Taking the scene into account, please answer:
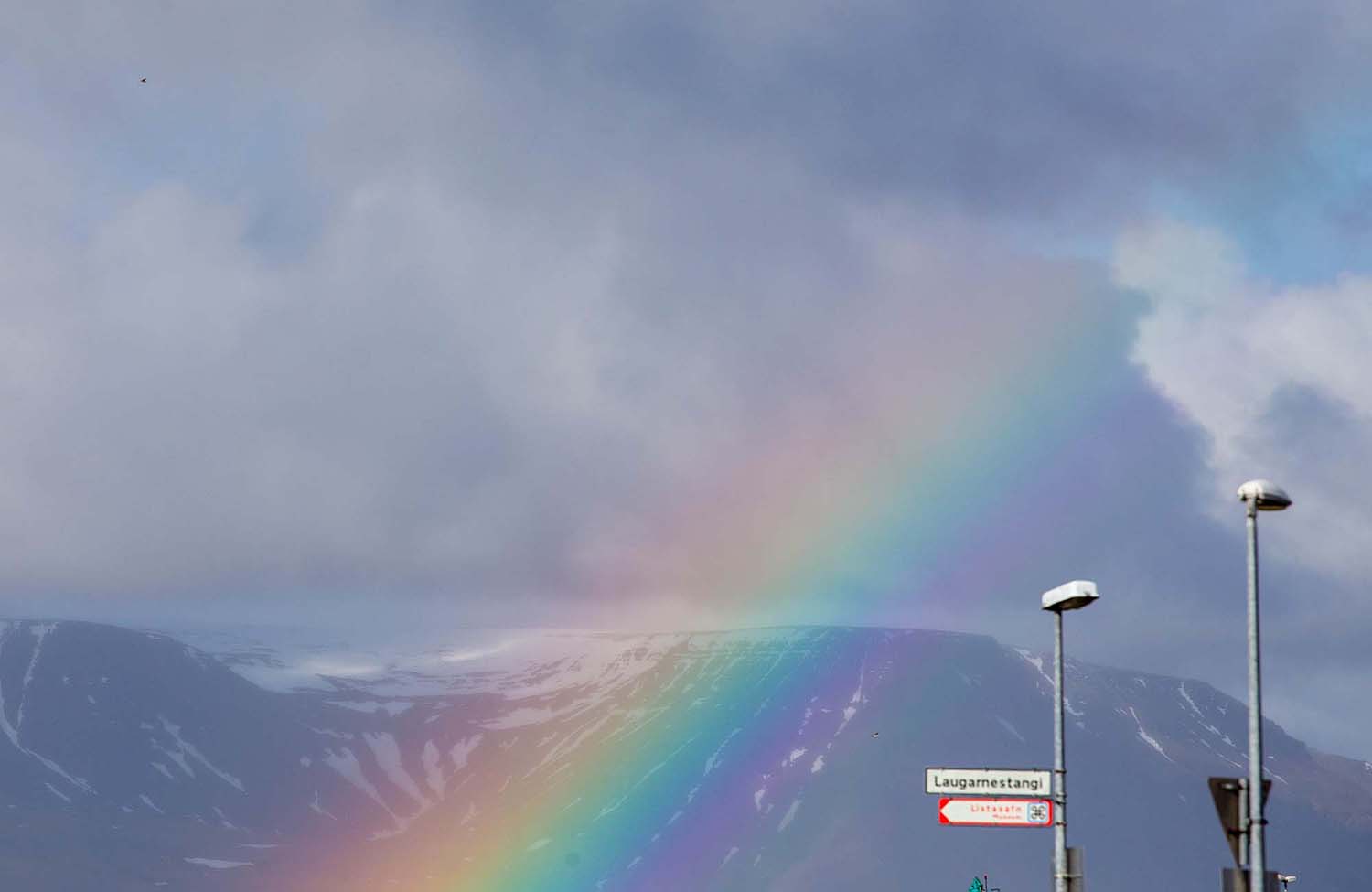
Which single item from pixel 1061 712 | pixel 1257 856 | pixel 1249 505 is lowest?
pixel 1257 856

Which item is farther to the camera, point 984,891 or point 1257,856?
point 984,891

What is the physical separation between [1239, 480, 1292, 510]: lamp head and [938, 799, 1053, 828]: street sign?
11.2m

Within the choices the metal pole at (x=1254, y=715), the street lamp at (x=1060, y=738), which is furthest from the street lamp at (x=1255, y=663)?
the street lamp at (x=1060, y=738)

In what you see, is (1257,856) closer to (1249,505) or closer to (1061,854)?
(1249,505)

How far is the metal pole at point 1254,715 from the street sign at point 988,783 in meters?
8.89

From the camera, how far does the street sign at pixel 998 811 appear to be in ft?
133

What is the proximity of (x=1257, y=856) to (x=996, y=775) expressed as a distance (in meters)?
11.3

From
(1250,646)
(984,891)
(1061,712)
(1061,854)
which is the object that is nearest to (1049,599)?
(1061,712)

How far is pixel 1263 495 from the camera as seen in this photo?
30859 mm

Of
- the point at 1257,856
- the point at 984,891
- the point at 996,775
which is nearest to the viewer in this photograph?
the point at 1257,856

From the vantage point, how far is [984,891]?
308 ft

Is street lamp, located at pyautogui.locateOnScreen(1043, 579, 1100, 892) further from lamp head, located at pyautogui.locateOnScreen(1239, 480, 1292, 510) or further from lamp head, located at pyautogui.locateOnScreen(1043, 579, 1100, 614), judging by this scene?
lamp head, located at pyautogui.locateOnScreen(1239, 480, 1292, 510)

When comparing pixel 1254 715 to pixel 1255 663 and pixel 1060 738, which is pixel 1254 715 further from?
pixel 1060 738

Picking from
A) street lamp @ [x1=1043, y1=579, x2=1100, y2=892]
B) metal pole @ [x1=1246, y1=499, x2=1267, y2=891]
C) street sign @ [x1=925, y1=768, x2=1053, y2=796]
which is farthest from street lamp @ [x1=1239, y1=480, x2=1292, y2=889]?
street sign @ [x1=925, y1=768, x2=1053, y2=796]
